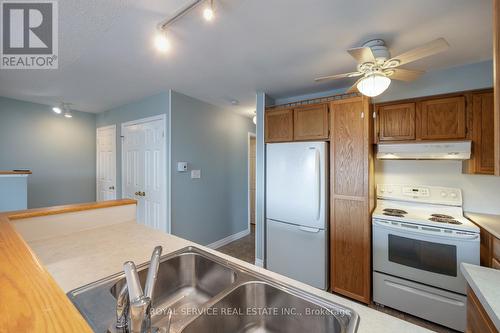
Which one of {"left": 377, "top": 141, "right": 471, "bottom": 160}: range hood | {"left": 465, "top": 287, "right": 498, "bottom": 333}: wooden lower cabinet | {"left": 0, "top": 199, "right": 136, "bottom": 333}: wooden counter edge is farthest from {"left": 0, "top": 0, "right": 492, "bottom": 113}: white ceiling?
{"left": 465, "top": 287, "right": 498, "bottom": 333}: wooden lower cabinet

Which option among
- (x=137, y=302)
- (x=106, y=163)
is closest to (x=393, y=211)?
(x=137, y=302)

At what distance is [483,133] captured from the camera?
185 cm

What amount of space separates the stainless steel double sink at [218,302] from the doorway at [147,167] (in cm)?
183

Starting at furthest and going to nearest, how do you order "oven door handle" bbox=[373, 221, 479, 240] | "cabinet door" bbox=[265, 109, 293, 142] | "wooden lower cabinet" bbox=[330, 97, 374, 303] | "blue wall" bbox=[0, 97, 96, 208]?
"blue wall" bbox=[0, 97, 96, 208]
"cabinet door" bbox=[265, 109, 293, 142]
"wooden lower cabinet" bbox=[330, 97, 374, 303]
"oven door handle" bbox=[373, 221, 479, 240]

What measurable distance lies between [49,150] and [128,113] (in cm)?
153

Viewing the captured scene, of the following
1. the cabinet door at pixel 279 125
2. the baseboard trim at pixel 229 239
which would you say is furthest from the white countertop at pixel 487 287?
the baseboard trim at pixel 229 239

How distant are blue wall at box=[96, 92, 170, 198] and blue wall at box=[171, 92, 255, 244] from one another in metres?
0.23

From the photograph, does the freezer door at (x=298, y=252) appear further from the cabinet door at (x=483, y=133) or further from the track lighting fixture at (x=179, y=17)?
the track lighting fixture at (x=179, y=17)

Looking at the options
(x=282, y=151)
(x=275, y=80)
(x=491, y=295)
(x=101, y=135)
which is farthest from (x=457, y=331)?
(x=101, y=135)

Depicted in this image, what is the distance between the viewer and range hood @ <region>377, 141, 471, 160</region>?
1912 mm

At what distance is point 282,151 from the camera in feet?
8.12

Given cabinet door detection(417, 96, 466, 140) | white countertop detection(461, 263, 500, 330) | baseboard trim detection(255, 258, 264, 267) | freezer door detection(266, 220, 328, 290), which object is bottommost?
baseboard trim detection(255, 258, 264, 267)

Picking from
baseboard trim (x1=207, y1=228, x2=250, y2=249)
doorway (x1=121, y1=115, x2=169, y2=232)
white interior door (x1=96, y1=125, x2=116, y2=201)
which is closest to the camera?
doorway (x1=121, y1=115, x2=169, y2=232)

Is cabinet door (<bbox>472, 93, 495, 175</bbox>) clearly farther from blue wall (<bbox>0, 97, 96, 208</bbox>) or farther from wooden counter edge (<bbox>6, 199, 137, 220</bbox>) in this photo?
blue wall (<bbox>0, 97, 96, 208</bbox>)
